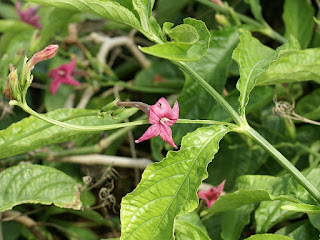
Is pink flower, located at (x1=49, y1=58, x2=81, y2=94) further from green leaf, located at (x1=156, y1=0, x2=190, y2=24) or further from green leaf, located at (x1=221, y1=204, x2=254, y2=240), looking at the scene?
green leaf, located at (x1=221, y1=204, x2=254, y2=240)

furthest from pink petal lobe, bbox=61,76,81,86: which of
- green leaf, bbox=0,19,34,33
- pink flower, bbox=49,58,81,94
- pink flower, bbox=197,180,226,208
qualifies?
pink flower, bbox=197,180,226,208

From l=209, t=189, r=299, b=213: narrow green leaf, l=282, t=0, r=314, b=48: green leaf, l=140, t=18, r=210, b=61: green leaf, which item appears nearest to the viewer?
l=140, t=18, r=210, b=61: green leaf

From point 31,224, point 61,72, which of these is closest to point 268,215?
point 31,224

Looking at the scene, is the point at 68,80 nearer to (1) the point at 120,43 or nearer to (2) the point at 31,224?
(1) the point at 120,43

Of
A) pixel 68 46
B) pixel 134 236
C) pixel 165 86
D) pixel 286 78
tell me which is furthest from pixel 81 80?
pixel 134 236

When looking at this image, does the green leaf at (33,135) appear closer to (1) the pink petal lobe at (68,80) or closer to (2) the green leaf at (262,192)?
(2) the green leaf at (262,192)

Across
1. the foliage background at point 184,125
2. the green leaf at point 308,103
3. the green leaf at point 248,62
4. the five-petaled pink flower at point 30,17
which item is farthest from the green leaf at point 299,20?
the five-petaled pink flower at point 30,17

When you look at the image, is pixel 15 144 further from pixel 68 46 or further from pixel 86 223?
pixel 68 46
